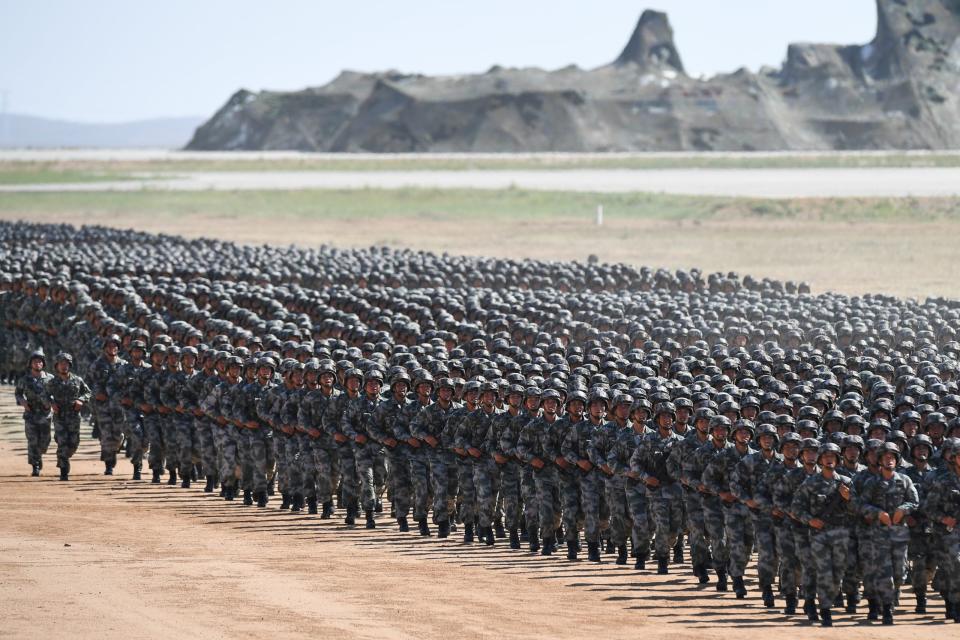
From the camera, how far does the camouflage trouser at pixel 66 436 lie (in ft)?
69.6

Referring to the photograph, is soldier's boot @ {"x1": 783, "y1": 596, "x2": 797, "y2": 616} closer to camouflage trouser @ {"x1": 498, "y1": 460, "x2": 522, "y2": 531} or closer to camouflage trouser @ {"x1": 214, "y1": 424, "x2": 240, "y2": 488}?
camouflage trouser @ {"x1": 498, "y1": 460, "x2": 522, "y2": 531}

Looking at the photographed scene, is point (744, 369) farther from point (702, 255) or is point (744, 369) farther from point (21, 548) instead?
point (702, 255)

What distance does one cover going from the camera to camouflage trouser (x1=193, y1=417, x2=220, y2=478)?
20.5 metres

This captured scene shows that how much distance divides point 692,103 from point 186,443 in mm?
103459

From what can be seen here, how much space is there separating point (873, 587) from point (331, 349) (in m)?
10.1

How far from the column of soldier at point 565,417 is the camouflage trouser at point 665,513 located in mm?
22

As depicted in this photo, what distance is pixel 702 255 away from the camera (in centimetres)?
5203

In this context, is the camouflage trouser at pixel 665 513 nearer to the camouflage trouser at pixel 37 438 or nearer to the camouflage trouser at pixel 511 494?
the camouflage trouser at pixel 511 494

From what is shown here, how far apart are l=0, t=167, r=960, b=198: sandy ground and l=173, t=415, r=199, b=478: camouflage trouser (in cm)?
4887

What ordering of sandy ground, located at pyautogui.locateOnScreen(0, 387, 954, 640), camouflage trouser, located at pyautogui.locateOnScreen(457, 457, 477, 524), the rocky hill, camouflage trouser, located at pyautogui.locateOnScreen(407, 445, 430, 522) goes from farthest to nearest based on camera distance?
the rocky hill, camouflage trouser, located at pyautogui.locateOnScreen(407, 445, 430, 522), camouflage trouser, located at pyautogui.locateOnScreen(457, 457, 477, 524), sandy ground, located at pyautogui.locateOnScreen(0, 387, 954, 640)

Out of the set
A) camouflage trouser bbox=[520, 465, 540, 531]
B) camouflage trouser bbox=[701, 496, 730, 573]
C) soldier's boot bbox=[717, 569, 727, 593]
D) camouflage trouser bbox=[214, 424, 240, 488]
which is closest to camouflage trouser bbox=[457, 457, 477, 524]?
camouflage trouser bbox=[520, 465, 540, 531]

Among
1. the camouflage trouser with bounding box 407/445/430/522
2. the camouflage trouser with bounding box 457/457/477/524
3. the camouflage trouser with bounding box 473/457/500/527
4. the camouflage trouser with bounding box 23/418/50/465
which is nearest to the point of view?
the camouflage trouser with bounding box 473/457/500/527

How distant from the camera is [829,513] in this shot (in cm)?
1396

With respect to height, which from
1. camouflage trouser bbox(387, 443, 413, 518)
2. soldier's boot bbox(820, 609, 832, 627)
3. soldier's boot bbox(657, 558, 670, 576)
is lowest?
soldier's boot bbox(820, 609, 832, 627)
